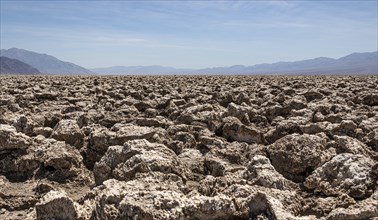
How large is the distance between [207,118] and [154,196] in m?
3.87

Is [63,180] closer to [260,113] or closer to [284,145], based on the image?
[284,145]

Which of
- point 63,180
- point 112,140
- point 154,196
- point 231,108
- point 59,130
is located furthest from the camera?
point 231,108

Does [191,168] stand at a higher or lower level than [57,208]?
lower

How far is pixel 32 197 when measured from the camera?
3.52 metres

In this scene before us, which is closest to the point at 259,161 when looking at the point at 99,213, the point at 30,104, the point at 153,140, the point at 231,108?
the point at 99,213

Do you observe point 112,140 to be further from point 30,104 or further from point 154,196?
point 30,104

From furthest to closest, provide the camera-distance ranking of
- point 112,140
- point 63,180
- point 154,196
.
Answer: point 112,140, point 63,180, point 154,196

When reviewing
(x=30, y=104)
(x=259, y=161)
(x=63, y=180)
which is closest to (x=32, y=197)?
(x=63, y=180)

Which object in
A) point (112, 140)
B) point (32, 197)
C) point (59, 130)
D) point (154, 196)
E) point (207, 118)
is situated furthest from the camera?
point (207, 118)

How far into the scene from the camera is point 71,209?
2494 mm

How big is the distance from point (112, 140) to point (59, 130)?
78 cm

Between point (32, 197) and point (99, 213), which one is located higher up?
point (99, 213)

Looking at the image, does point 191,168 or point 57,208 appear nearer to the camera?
point 57,208

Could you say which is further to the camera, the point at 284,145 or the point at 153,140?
the point at 153,140
